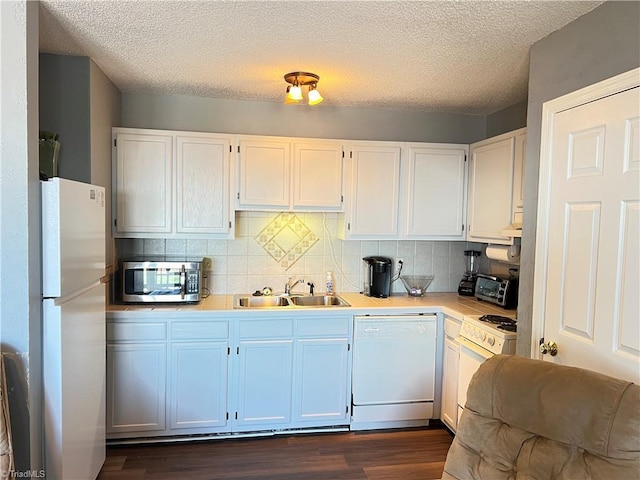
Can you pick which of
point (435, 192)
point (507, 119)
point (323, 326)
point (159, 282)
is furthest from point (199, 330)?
point (507, 119)

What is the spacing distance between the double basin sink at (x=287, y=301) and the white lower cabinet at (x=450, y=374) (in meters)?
0.82

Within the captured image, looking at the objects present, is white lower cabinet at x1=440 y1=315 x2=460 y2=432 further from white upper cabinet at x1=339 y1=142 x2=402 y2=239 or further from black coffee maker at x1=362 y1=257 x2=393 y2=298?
white upper cabinet at x1=339 y1=142 x2=402 y2=239

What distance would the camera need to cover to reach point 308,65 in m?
2.64

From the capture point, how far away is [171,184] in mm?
3164

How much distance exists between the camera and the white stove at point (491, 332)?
2.54 m

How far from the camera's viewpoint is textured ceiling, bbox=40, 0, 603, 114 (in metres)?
1.94

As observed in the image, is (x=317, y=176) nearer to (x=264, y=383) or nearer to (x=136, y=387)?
(x=264, y=383)

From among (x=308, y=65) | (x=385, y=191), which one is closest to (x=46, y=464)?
(x=308, y=65)

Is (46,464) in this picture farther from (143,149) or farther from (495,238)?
(495,238)

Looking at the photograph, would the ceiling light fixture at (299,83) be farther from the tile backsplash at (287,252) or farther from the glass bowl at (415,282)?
the glass bowl at (415,282)

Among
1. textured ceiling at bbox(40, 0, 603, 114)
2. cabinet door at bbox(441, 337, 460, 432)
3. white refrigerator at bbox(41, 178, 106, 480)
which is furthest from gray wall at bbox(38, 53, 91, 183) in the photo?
cabinet door at bbox(441, 337, 460, 432)

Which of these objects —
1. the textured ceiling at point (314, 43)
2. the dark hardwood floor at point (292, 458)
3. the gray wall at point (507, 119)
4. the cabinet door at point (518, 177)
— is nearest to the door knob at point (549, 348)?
the cabinet door at point (518, 177)

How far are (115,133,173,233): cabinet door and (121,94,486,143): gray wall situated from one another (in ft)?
1.04

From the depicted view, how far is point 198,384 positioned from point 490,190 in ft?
8.22
